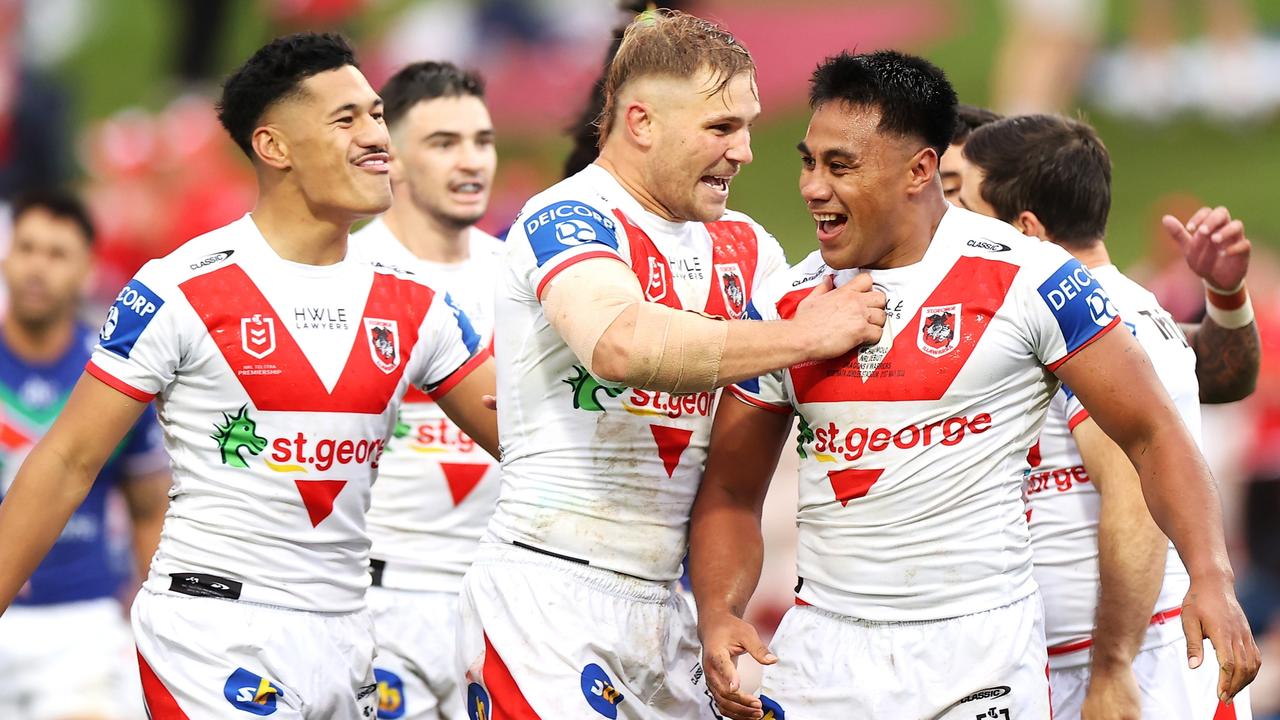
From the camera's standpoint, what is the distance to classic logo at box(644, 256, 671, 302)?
15.4 ft

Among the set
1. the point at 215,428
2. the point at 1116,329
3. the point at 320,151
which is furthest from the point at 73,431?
the point at 1116,329

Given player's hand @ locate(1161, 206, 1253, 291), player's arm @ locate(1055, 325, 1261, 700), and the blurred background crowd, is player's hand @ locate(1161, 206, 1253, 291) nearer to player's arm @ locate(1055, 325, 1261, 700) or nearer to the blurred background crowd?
player's arm @ locate(1055, 325, 1261, 700)

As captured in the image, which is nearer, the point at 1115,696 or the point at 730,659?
the point at 730,659

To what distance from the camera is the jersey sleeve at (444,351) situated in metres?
5.33

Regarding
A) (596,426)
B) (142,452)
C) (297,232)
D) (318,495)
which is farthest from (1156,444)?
(142,452)

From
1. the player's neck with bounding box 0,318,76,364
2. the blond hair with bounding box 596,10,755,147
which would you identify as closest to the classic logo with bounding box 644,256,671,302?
the blond hair with bounding box 596,10,755,147

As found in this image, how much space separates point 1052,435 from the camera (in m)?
5.30

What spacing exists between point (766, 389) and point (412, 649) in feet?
7.55

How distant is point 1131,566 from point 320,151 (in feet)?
9.30

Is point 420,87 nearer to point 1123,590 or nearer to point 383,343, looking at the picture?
point 383,343

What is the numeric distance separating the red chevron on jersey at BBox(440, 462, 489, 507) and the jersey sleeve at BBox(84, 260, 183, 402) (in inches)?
68.5

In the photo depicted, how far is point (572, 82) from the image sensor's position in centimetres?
1805

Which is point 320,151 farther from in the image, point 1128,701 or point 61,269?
point 61,269

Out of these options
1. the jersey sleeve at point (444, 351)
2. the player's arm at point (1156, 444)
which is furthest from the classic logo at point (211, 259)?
the player's arm at point (1156, 444)
